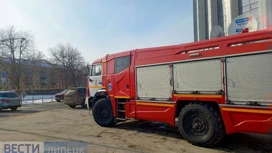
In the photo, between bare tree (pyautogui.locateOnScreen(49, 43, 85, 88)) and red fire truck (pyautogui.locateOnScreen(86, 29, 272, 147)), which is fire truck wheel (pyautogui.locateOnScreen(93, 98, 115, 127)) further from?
bare tree (pyautogui.locateOnScreen(49, 43, 85, 88))

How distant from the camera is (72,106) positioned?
63.8 feet

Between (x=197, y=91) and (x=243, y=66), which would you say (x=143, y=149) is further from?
(x=243, y=66)

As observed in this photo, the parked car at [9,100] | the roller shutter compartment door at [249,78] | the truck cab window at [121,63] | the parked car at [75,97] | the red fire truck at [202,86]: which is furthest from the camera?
the parked car at [75,97]

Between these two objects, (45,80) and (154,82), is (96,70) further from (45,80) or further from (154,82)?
(45,80)

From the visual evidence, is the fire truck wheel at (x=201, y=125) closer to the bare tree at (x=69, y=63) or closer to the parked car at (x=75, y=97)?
the parked car at (x=75, y=97)

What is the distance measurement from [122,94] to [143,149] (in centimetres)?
305

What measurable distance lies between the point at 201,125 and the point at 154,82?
2.09 metres

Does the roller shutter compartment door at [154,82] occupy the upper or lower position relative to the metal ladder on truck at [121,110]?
upper

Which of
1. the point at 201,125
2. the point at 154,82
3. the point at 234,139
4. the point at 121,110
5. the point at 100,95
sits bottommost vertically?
the point at 234,139

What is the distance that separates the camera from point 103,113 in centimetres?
991

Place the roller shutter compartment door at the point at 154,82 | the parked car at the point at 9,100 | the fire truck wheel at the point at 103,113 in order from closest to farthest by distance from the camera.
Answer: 1. the roller shutter compartment door at the point at 154,82
2. the fire truck wheel at the point at 103,113
3. the parked car at the point at 9,100

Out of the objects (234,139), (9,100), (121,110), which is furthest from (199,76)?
(9,100)

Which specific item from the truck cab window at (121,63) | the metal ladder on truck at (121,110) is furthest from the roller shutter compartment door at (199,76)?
the metal ladder on truck at (121,110)

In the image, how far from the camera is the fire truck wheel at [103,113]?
965cm
